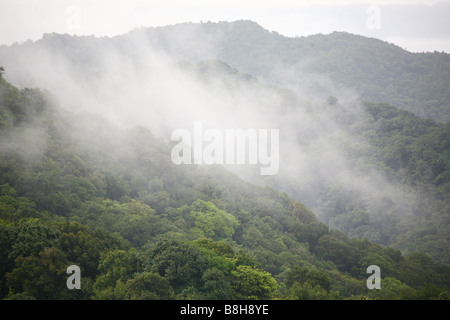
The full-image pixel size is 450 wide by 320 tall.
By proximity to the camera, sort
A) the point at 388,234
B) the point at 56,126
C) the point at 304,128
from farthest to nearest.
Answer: the point at 304,128 < the point at 388,234 < the point at 56,126

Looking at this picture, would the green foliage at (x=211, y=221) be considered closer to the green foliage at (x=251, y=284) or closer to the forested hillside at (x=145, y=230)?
the forested hillside at (x=145, y=230)

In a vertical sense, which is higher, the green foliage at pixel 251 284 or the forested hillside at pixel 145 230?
the forested hillside at pixel 145 230

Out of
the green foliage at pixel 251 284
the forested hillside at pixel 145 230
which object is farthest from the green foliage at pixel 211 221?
the green foliage at pixel 251 284

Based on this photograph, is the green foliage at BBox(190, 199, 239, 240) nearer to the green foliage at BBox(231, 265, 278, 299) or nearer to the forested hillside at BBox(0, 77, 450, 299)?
the forested hillside at BBox(0, 77, 450, 299)

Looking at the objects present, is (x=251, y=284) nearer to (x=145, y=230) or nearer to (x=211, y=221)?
(x=145, y=230)

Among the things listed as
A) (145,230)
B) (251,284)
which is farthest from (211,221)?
(251,284)

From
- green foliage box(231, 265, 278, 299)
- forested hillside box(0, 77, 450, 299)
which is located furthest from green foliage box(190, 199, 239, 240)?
green foliage box(231, 265, 278, 299)

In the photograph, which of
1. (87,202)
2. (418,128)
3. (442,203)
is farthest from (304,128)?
(87,202)

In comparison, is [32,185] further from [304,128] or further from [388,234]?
[304,128]

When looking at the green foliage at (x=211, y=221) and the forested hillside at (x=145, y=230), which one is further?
the green foliage at (x=211, y=221)
